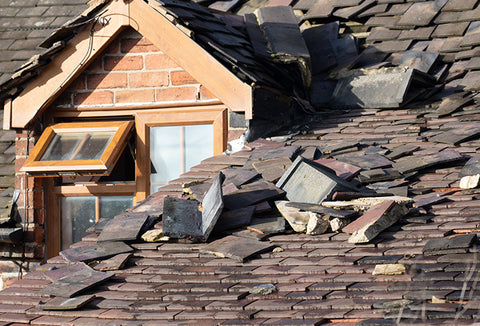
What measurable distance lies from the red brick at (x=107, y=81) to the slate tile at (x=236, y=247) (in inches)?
114

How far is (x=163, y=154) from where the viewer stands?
25.9 ft

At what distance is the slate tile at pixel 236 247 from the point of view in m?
5.14

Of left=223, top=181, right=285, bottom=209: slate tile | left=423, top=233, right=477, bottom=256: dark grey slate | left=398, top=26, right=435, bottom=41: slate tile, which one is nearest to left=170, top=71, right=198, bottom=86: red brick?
left=223, top=181, right=285, bottom=209: slate tile

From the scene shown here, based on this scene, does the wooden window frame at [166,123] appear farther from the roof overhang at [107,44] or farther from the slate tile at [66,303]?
the slate tile at [66,303]

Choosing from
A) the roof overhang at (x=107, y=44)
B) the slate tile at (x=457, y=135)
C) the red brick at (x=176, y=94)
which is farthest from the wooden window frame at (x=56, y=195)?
the slate tile at (x=457, y=135)

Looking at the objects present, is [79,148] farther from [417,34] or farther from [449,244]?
[417,34]

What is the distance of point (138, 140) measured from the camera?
7801 millimetres

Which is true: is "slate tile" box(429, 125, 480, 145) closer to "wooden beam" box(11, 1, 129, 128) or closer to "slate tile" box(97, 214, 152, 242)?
"slate tile" box(97, 214, 152, 242)

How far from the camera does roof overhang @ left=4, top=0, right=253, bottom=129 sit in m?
7.27

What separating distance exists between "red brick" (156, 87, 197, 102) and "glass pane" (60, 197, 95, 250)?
1396 millimetres

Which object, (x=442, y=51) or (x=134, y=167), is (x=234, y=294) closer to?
(x=134, y=167)

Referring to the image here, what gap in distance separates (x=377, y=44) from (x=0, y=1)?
5.42 meters

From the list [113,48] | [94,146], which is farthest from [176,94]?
[94,146]

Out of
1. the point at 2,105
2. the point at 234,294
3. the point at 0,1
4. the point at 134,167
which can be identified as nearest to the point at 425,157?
the point at 234,294
